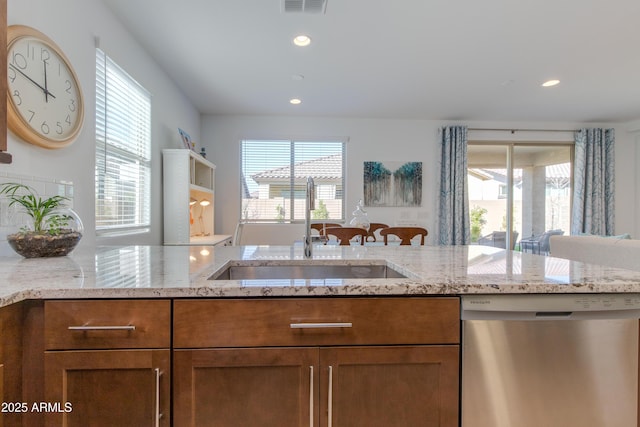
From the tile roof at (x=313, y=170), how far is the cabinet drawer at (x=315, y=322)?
12.8ft

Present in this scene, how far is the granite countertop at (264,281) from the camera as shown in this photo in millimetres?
816

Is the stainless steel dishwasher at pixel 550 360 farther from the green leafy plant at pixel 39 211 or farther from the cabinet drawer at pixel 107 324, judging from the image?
the green leafy plant at pixel 39 211

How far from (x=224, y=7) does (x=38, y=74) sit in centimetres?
120

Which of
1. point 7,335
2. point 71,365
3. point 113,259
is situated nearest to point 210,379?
point 71,365

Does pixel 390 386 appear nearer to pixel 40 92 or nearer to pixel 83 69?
pixel 40 92

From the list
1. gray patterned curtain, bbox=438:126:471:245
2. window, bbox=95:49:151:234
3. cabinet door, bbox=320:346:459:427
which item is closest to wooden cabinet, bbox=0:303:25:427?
cabinet door, bbox=320:346:459:427

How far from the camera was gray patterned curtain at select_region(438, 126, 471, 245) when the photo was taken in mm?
4648

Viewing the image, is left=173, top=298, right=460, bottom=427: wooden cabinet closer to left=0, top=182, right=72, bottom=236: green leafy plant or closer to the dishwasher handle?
the dishwasher handle

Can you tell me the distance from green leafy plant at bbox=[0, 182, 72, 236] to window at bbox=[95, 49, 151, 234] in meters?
0.70

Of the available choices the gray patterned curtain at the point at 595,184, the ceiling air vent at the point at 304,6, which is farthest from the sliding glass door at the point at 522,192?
the ceiling air vent at the point at 304,6

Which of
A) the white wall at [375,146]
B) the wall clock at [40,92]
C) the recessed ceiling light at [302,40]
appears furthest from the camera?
the white wall at [375,146]

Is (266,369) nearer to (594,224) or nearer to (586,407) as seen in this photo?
(586,407)

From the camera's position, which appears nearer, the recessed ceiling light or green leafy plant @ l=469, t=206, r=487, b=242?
the recessed ceiling light

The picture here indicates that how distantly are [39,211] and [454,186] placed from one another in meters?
4.70
